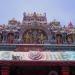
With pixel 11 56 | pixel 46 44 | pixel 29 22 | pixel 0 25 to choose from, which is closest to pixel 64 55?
pixel 46 44

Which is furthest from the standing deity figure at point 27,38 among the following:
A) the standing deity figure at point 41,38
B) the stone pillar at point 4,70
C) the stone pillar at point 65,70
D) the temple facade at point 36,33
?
the stone pillar at point 65,70

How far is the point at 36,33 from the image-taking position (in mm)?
26859

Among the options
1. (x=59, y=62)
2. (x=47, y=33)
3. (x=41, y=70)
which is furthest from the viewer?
(x=47, y=33)

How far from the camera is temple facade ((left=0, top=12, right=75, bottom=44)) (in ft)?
85.7

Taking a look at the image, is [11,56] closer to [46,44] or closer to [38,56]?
[38,56]

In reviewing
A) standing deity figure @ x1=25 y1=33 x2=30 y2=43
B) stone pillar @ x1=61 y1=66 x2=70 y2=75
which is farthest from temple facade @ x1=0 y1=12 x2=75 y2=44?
stone pillar @ x1=61 y1=66 x2=70 y2=75

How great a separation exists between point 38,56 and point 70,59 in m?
2.71

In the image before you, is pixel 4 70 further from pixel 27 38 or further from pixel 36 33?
pixel 36 33

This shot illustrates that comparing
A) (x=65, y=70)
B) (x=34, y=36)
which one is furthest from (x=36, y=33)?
(x=65, y=70)

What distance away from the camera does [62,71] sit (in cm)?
2053

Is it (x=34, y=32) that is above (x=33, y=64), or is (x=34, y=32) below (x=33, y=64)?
above

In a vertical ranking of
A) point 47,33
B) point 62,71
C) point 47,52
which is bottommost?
point 62,71

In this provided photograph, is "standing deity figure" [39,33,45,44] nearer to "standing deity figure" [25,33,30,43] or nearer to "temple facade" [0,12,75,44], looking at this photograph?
"temple facade" [0,12,75,44]

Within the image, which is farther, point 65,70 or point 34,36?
point 34,36
